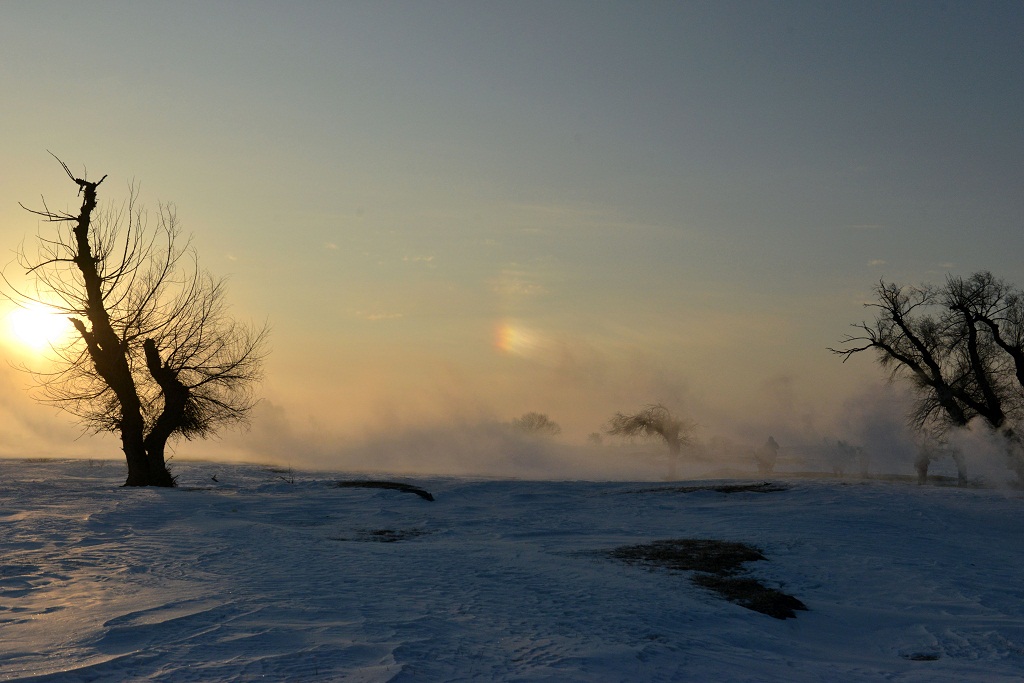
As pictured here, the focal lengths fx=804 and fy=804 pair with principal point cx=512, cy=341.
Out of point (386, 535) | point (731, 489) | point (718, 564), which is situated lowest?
point (718, 564)

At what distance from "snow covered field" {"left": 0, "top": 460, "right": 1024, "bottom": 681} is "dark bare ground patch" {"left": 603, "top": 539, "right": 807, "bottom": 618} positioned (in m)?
0.28

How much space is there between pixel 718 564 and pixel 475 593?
4.27m

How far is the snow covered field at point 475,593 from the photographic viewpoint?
635 cm

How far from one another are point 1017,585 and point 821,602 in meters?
3.38

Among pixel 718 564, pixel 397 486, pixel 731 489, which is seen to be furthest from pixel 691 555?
pixel 397 486

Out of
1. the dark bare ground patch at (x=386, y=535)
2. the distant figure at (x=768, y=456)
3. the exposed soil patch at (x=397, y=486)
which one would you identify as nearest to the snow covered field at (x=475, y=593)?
the dark bare ground patch at (x=386, y=535)

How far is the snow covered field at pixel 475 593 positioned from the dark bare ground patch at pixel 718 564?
0.28m

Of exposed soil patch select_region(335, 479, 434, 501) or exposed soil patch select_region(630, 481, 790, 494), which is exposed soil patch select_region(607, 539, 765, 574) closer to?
exposed soil patch select_region(335, 479, 434, 501)

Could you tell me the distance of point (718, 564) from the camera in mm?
11531

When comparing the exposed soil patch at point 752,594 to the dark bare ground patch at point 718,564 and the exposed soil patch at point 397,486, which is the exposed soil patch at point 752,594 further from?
the exposed soil patch at point 397,486

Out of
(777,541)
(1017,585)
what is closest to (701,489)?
(777,541)

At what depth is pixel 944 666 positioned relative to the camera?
25.6 ft

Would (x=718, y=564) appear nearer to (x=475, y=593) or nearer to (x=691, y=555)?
(x=691, y=555)

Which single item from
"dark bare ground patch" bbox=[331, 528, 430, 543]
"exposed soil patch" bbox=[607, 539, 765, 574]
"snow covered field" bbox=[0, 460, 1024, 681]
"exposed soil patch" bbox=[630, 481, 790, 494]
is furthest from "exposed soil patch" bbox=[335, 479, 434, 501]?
"exposed soil patch" bbox=[607, 539, 765, 574]
